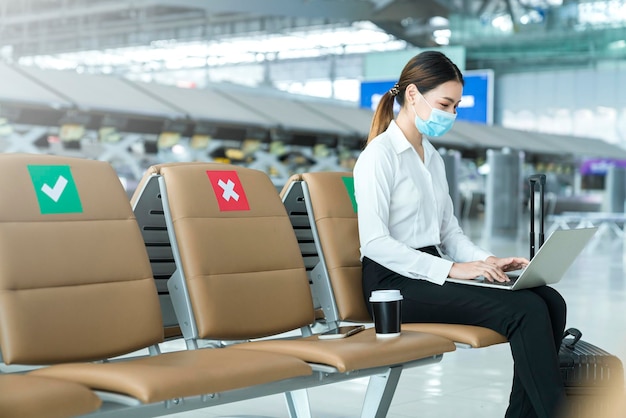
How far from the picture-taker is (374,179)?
8.79 ft

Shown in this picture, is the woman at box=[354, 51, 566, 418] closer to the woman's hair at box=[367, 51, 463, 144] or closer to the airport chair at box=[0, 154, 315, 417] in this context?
the woman's hair at box=[367, 51, 463, 144]

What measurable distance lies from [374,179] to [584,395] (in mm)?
850

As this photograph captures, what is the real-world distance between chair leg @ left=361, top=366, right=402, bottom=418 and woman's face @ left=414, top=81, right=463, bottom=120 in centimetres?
81

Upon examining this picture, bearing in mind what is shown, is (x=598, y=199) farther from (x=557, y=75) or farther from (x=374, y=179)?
(x=374, y=179)

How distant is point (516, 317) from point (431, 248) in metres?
0.46

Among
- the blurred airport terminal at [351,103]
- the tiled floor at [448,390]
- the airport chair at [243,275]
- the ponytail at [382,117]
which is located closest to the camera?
the airport chair at [243,275]

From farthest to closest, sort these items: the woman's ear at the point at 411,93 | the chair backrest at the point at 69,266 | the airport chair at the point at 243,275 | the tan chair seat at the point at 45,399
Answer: the woman's ear at the point at 411,93 < the airport chair at the point at 243,275 < the chair backrest at the point at 69,266 < the tan chair seat at the point at 45,399

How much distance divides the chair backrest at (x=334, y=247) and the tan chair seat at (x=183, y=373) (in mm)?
754

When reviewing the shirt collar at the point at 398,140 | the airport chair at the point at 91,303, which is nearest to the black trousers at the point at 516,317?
the shirt collar at the point at 398,140

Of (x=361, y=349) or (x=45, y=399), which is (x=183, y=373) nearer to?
(x=45, y=399)

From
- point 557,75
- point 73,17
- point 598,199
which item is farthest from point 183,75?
point 598,199

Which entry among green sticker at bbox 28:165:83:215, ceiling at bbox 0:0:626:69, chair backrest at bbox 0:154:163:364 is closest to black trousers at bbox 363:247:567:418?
chair backrest at bbox 0:154:163:364

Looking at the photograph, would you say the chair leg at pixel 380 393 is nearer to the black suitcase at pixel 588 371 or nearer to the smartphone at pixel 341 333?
the smartphone at pixel 341 333

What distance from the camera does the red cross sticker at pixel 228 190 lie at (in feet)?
8.46
